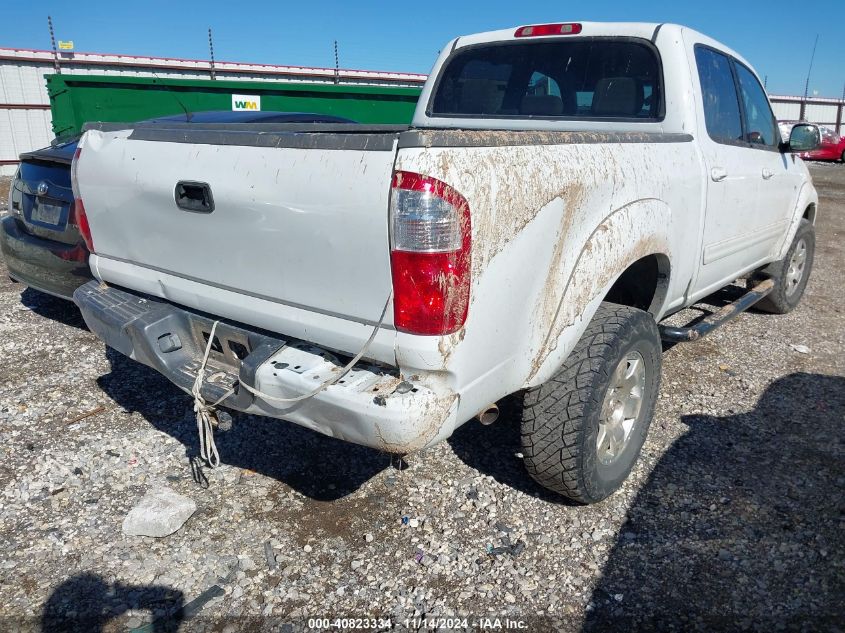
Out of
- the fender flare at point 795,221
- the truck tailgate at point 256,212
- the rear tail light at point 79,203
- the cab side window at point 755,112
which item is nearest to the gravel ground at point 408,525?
the truck tailgate at point 256,212

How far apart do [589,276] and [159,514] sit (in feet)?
6.70

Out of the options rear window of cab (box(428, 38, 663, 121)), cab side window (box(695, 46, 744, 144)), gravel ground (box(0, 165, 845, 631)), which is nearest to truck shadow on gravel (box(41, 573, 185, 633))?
gravel ground (box(0, 165, 845, 631))

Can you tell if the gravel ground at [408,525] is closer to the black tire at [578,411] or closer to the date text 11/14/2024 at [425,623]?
the date text 11/14/2024 at [425,623]

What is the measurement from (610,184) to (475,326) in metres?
0.92

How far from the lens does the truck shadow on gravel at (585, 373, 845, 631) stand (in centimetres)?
229

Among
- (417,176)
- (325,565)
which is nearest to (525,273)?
(417,176)

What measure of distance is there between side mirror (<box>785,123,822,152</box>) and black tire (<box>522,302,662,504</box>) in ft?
8.25

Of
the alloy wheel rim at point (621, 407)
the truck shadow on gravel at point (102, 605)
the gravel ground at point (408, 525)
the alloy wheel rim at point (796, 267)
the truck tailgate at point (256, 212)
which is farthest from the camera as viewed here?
the alloy wheel rim at point (796, 267)

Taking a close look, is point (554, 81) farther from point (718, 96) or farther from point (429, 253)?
point (429, 253)

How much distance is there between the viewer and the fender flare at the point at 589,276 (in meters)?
2.34

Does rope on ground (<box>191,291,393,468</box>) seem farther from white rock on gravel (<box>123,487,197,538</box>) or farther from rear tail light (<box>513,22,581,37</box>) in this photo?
rear tail light (<box>513,22,581,37</box>)

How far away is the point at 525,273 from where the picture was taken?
2148 millimetres

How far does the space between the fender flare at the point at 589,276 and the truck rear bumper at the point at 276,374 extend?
51 cm

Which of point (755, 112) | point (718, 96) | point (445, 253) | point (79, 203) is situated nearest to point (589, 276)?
point (445, 253)
